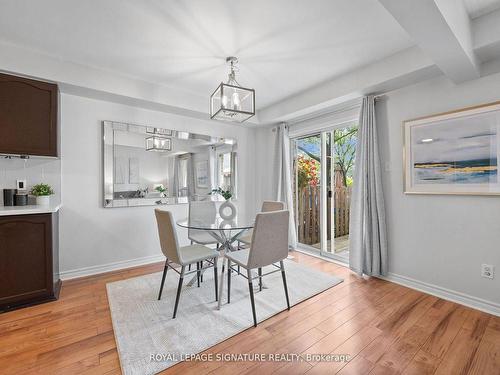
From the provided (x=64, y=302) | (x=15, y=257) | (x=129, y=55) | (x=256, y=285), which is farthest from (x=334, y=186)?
(x=15, y=257)

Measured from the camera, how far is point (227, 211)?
120 inches

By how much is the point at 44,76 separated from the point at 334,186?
381 cm

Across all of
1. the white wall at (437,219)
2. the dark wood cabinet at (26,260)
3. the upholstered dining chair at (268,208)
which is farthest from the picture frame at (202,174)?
the white wall at (437,219)

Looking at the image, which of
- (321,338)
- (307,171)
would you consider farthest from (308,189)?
(321,338)

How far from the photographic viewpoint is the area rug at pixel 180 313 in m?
1.65

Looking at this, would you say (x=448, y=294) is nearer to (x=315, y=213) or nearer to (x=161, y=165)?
(x=315, y=213)

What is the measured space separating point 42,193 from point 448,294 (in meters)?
4.37

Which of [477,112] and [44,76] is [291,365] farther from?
[44,76]

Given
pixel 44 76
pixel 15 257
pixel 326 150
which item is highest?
pixel 44 76

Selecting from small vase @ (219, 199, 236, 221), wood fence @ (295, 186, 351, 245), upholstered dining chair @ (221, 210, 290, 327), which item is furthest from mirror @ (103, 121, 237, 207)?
upholstered dining chair @ (221, 210, 290, 327)

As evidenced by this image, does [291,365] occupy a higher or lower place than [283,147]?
lower

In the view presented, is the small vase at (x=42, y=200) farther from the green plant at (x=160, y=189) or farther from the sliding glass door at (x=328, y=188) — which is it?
the sliding glass door at (x=328, y=188)

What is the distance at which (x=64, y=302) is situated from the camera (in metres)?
2.34

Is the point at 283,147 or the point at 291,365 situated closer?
the point at 291,365
